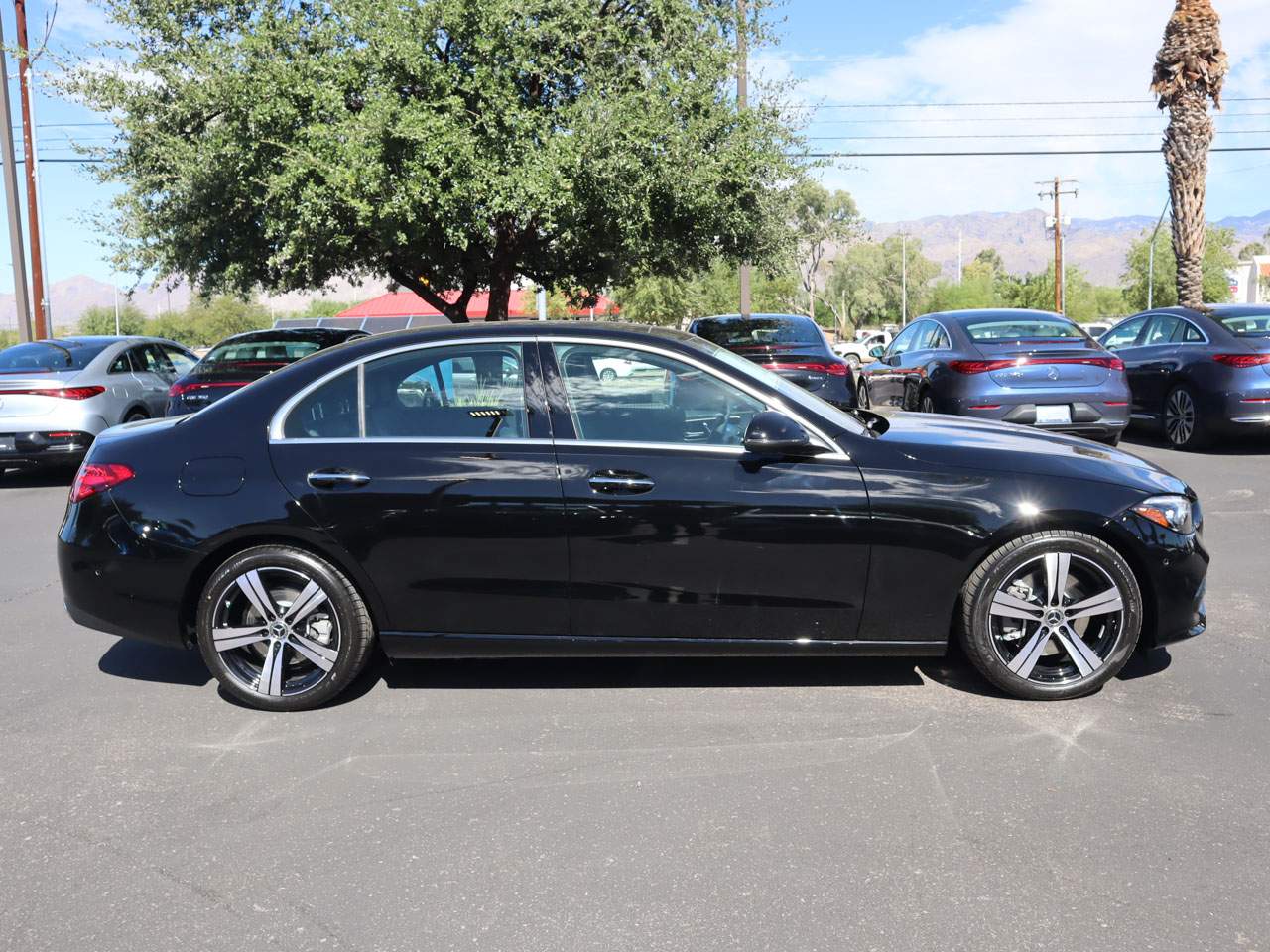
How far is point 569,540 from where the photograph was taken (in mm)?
4441

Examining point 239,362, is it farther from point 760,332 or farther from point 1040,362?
point 1040,362

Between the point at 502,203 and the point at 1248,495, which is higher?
the point at 502,203

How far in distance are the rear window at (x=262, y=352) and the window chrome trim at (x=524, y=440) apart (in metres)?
7.41

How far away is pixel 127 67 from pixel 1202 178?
2088 cm

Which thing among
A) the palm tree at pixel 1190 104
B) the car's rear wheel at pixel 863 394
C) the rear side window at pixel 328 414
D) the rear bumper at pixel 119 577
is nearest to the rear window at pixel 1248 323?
the car's rear wheel at pixel 863 394

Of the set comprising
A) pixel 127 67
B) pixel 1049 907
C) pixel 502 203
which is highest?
pixel 127 67

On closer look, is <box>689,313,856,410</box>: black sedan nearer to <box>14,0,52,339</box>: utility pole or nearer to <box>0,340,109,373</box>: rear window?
<box>0,340,109,373</box>: rear window

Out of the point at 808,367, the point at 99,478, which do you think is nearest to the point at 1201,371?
the point at 808,367

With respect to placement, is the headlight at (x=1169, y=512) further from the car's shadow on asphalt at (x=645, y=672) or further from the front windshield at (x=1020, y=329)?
the front windshield at (x=1020, y=329)

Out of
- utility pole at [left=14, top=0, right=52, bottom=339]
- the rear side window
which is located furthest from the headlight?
utility pole at [left=14, top=0, right=52, bottom=339]

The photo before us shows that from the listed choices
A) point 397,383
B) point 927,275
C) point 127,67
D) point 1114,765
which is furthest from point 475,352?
point 927,275

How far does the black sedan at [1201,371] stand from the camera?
11.1 metres

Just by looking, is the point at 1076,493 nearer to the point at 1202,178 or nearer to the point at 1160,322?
the point at 1160,322

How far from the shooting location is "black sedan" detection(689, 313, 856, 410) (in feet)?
36.1
